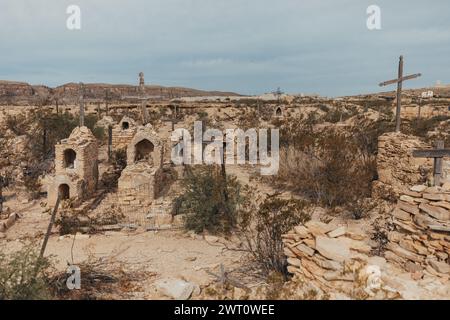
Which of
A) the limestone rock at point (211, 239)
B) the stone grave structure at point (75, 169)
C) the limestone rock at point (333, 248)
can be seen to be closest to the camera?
the limestone rock at point (333, 248)

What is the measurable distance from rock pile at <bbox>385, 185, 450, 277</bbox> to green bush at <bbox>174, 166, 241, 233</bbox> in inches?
152

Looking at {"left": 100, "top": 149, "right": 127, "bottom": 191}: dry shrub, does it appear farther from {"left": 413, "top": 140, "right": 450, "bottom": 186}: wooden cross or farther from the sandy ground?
{"left": 413, "top": 140, "right": 450, "bottom": 186}: wooden cross

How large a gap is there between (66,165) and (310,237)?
9317mm

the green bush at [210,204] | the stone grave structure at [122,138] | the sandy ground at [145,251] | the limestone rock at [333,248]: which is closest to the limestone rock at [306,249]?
the limestone rock at [333,248]

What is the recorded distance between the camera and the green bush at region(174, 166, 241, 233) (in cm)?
830

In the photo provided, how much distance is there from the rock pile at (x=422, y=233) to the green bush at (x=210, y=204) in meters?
3.85

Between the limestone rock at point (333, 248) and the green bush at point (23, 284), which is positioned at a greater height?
the limestone rock at point (333, 248)

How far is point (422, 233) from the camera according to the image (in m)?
5.00

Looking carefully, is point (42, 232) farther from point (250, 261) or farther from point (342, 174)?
point (342, 174)

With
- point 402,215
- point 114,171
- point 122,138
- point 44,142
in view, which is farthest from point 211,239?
point 44,142

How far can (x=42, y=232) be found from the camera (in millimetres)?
8344

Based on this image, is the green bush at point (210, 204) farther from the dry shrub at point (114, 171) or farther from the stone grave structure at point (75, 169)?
the dry shrub at point (114, 171)

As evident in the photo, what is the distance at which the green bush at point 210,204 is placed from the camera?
830 cm
